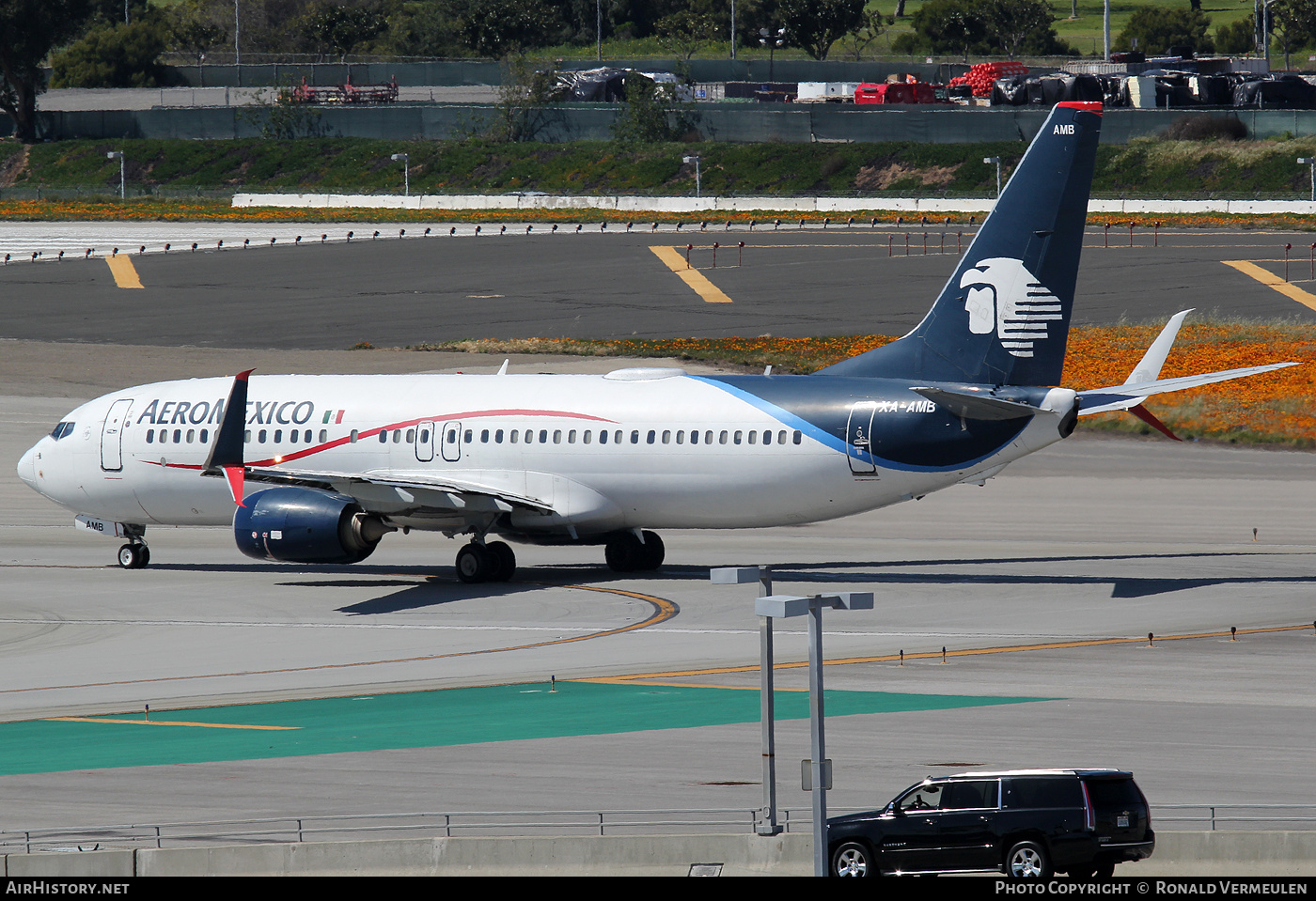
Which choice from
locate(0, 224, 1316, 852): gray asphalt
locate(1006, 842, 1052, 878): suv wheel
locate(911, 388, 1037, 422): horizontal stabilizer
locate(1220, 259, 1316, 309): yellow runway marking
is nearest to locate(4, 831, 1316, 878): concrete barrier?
locate(1006, 842, 1052, 878): suv wheel

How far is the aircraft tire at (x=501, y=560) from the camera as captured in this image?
135 ft

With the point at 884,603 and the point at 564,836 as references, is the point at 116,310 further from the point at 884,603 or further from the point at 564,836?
the point at 564,836

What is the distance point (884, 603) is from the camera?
37.1 m

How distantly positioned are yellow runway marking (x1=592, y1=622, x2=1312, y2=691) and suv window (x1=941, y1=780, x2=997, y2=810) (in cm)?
1124

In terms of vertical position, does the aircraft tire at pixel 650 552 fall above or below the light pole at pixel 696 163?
below

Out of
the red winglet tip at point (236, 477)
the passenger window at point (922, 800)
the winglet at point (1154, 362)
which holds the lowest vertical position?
the passenger window at point (922, 800)

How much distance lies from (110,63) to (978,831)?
197973 mm

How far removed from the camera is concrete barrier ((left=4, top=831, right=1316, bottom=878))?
18062 millimetres

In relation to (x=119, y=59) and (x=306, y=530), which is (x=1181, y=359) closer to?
(x=306, y=530)

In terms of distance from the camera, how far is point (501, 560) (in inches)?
1617

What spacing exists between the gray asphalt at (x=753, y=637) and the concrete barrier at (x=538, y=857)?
56.2 inches

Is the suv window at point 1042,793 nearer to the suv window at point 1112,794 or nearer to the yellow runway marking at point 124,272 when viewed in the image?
the suv window at point 1112,794

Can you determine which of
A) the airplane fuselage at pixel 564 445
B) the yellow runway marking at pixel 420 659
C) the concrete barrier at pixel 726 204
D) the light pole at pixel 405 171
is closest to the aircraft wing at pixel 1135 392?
the airplane fuselage at pixel 564 445

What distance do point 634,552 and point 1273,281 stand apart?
5931cm
